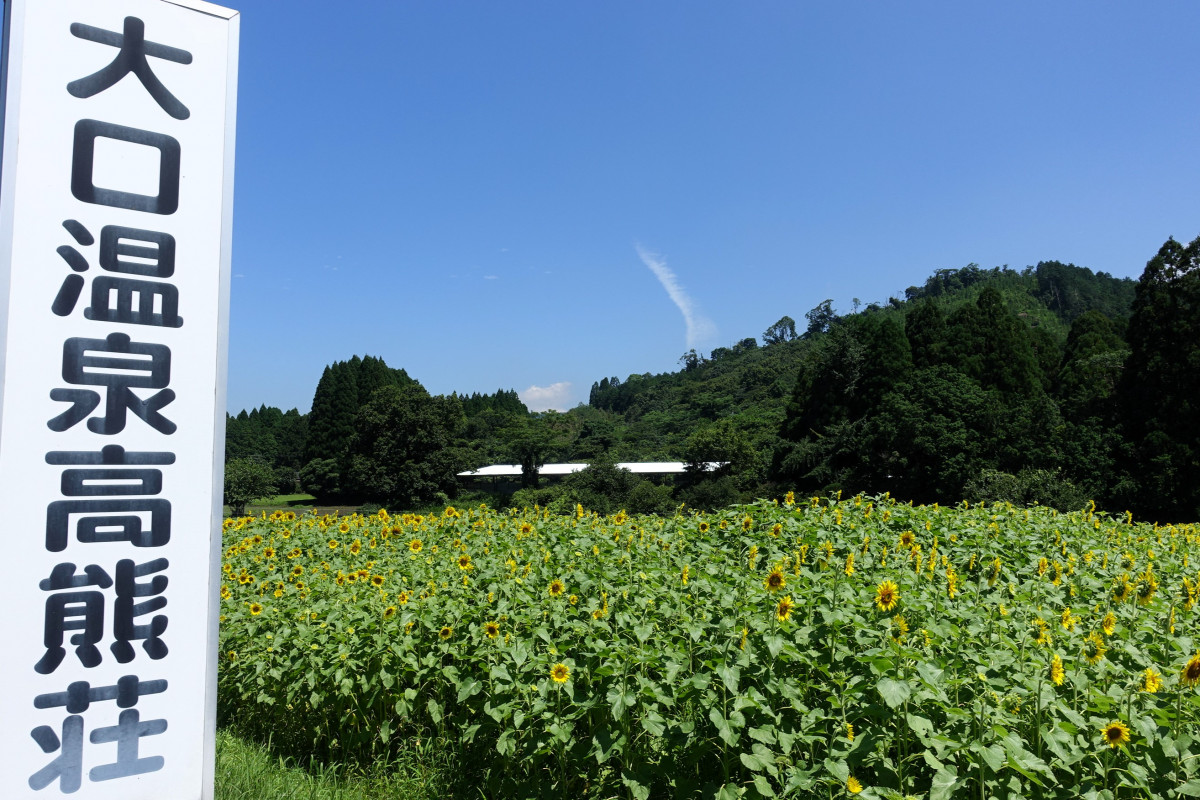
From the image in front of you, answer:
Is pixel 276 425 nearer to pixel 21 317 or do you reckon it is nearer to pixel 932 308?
pixel 932 308

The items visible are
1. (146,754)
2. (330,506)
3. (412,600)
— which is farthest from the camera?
(330,506)

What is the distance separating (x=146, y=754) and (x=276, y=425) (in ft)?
184

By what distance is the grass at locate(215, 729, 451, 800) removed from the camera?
2.59m

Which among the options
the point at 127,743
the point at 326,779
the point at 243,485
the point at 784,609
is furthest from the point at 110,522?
the point at 243,485

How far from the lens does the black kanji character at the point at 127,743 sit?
168 cm

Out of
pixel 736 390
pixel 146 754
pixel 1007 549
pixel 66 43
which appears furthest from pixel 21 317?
pixel 736 390

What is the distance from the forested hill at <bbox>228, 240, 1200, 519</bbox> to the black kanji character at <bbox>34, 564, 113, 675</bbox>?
48.9 feet

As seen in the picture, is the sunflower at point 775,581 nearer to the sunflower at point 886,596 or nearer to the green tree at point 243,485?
the sunflower at point 886,596

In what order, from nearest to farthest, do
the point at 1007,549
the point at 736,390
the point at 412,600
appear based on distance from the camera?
the point at 412,600 < the point at 1007,549 < the point at 736,390

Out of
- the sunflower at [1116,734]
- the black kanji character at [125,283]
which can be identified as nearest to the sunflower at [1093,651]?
the sunflower at [1116,734]

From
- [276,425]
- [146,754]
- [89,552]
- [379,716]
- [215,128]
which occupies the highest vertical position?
[276,425]

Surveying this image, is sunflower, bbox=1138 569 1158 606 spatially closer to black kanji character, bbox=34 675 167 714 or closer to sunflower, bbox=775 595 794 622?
sunflower, bbox=775 595 794 622

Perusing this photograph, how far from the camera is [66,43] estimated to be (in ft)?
5.62

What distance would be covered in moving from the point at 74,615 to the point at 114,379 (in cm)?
53
